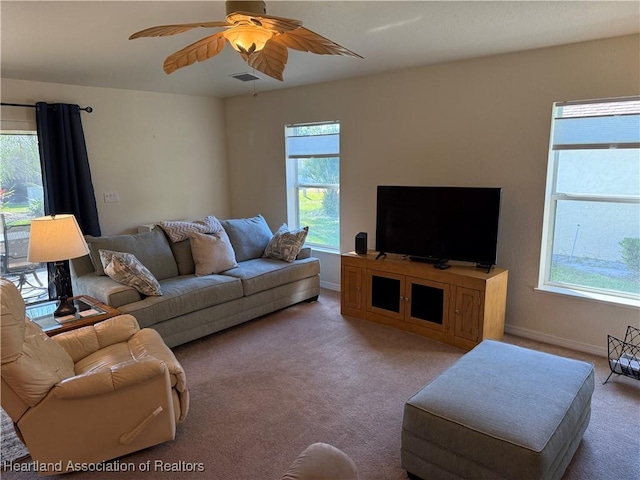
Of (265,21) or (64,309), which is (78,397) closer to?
(64,309)

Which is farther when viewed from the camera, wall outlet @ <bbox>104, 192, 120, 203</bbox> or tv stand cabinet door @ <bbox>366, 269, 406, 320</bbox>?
wall outlet @ <bbox>104, 192, 120, 203</bbox>

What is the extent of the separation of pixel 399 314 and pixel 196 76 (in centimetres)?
310

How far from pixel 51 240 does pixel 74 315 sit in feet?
1.80

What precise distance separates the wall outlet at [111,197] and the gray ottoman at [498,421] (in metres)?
4.11

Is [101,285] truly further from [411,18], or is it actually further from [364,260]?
[411,18]

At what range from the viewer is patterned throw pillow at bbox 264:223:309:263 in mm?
4363

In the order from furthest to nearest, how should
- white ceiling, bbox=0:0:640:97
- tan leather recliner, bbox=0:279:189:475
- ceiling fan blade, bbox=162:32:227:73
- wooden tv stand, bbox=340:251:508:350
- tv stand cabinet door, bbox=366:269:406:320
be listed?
1. tv stand cabinet door, bbox=366:269:406:320
2. wooden tv stand, bbox=340:251:508:350
3. white ceiling, bbox=0:0:640:97
4. ceiling fan blade, bbox=162:32:227:73
5. tan leather recliner, bbox=0:279:189:475

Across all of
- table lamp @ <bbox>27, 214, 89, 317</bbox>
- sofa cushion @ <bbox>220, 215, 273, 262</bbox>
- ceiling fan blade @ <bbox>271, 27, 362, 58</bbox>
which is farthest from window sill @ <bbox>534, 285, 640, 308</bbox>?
table lamp @ <bbox>27, 214, 89, 317</bbox>

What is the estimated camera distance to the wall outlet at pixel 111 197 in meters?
4.68

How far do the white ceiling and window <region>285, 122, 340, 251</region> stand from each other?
955 mm

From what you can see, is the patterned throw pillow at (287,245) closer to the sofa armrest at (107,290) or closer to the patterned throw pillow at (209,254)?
the patterned throw pillow at (209,254)

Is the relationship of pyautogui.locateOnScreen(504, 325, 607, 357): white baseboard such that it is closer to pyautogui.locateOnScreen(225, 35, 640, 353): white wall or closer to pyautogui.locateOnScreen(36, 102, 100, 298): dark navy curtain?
pyautogui.locateOnScreen(225, 35, 640, 353): white wall

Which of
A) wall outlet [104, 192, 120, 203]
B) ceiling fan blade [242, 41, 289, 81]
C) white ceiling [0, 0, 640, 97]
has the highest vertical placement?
Result: white ceiling [0, 0, 640, 97]

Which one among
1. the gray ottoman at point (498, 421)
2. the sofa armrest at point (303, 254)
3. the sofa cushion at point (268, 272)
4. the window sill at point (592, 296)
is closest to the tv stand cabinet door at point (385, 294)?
the sofa cushion at point (268, 272)
